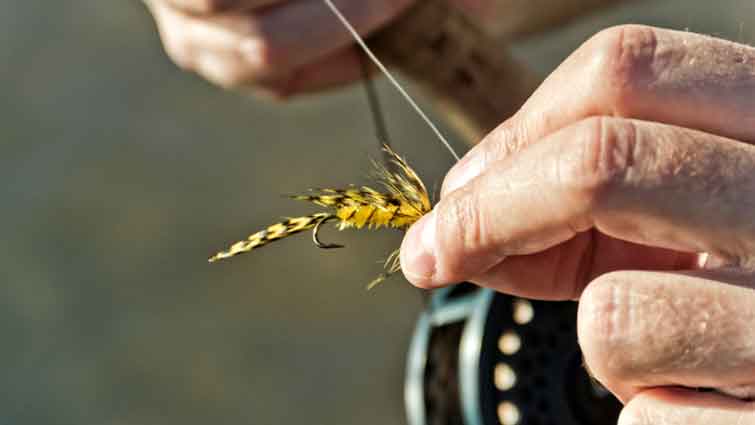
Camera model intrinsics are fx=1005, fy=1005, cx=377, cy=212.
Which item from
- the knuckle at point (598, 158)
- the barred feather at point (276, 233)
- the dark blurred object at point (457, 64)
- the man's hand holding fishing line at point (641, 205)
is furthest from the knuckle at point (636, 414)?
the dark blurred object at point (457, 64)

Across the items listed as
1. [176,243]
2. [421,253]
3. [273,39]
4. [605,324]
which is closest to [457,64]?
[273,39]

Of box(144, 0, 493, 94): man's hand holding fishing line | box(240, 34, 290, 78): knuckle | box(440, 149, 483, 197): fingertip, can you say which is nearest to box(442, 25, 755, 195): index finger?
box(440, 149, 483, 197): fingertip

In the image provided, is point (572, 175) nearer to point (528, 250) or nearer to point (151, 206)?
point (528, 250)

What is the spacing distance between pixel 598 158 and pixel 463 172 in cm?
21

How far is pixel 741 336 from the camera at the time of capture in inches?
38.6

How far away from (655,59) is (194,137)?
3.20 metres

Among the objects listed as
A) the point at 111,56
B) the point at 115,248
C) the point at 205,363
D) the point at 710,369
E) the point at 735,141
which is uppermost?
the point at 735,141

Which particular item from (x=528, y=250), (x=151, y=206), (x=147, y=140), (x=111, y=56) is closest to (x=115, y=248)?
(x=151, y=206)

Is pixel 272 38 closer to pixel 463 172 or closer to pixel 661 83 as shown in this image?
pixel 463 172

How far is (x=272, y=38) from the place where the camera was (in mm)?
1620

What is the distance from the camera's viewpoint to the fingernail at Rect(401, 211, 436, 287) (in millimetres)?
1104

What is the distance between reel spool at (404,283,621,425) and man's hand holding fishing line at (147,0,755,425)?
0.84 ft

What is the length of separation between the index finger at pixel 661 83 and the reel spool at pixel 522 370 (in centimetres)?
39

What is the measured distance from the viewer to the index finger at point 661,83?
1.05m
